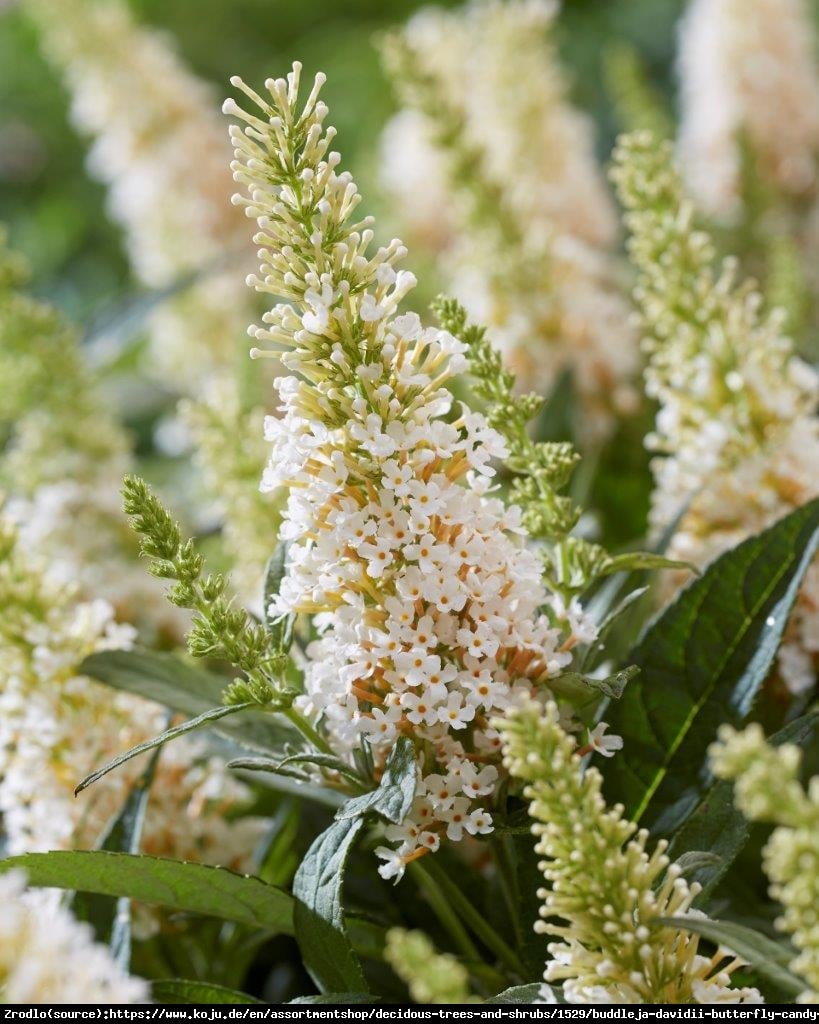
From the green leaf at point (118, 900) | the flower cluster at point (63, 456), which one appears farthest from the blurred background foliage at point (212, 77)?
the green leaf at point (118, 900)

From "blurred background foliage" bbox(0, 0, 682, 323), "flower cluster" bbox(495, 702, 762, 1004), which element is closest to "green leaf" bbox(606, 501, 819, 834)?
"flower cluster" bbox(495, 702, 762, 1004)

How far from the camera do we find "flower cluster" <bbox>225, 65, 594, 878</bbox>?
43cm

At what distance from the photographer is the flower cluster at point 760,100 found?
4.04ft

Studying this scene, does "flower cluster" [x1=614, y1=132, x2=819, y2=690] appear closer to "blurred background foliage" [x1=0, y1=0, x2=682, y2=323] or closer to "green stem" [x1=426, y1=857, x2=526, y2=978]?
"green stem" [x1=426, y1=857, x2=526, y2=978]

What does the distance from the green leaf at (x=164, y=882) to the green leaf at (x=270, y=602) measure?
98mm

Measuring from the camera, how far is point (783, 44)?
125 cm

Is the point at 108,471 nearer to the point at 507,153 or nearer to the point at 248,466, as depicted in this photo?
the point at 248,466

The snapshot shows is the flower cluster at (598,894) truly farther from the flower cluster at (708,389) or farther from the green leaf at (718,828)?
the flower cluster at (708,389)

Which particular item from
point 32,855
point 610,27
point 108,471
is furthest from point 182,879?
point 610,27

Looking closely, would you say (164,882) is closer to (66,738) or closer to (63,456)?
(66,738)

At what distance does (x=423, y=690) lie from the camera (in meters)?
0.44

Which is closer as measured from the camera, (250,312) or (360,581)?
(360,581)

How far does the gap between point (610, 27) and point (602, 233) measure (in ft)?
3.97

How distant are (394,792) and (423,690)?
0.04 meters
